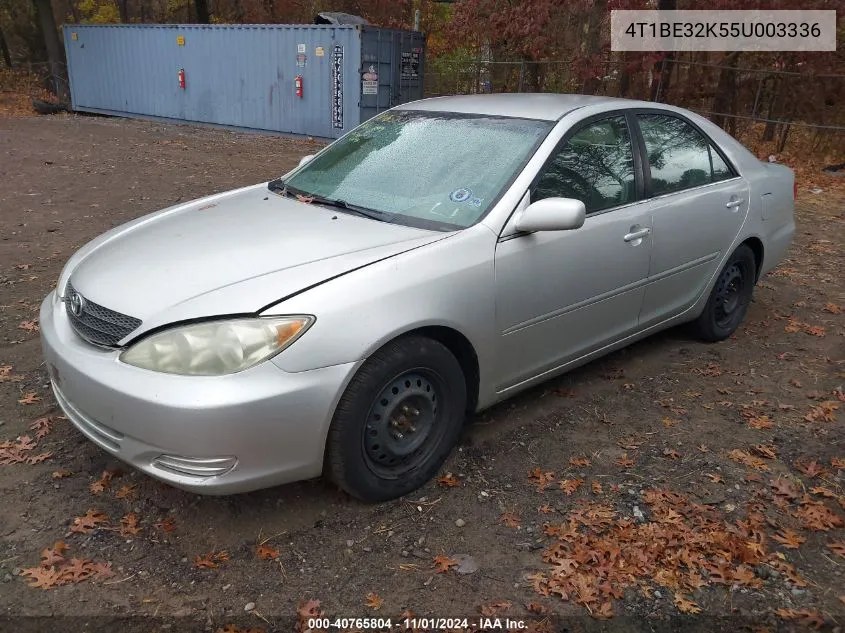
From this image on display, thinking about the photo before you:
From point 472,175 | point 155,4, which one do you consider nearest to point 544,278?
point 472,175

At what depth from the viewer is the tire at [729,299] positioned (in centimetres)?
476

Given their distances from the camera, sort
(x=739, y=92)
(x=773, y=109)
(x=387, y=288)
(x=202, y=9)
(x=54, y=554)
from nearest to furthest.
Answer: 1. (x=54, y=554)
2. (x=387, y=288)
3. (x=773, y=109)
4. (x=739, y=92)
5. (x=202, y=9)

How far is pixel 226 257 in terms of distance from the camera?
9.59 ft

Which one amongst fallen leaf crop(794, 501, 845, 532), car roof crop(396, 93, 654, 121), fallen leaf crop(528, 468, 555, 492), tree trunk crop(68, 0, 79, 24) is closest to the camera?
fallen leaf crop(794, 501, 845, 532)

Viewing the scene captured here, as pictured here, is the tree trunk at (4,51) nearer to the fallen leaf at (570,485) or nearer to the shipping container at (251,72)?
the shipping container at (251,72)

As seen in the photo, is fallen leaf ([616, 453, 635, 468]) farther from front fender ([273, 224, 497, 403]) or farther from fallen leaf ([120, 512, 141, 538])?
fallen leaf ([120, 512, 141, 538])

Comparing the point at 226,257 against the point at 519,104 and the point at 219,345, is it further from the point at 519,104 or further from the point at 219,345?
the point at 519,104

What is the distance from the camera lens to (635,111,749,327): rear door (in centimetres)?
407

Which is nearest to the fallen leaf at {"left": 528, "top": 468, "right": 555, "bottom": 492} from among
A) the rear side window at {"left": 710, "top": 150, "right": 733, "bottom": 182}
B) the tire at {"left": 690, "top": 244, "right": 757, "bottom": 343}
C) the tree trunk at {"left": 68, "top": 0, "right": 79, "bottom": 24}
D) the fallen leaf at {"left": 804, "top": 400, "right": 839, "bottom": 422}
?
the fallen leaf at {"left": 804, "top": 400, "right": 839, "bottom": 422}

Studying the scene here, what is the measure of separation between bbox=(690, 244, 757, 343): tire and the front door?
98 centimetres

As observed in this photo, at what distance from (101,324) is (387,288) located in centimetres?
114

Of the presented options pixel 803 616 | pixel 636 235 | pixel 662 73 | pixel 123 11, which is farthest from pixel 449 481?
pixel 123 11

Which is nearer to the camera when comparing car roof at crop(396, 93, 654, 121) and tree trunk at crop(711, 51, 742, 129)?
car roof at crop(396, 93, 654, 121)

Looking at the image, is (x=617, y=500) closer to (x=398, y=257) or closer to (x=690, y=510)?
(x=690, y=510)
